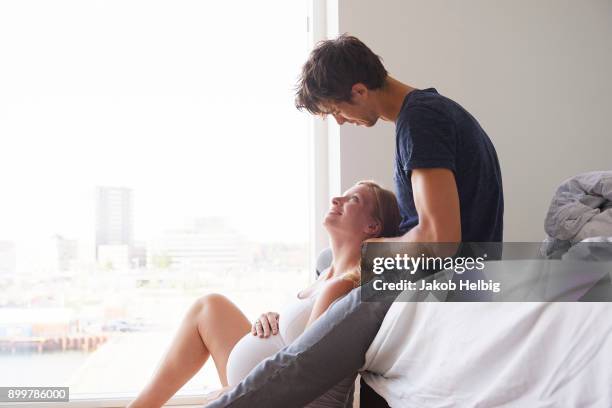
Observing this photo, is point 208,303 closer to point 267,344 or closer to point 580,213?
point 267,344

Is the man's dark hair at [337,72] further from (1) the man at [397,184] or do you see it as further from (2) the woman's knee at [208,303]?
(2) the woman's knee at [208,303]

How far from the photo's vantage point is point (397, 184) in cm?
160

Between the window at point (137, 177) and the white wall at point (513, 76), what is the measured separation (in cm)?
37

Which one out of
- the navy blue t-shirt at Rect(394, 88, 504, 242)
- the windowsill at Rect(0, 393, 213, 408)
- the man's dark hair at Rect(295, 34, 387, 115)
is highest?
the man's dark hair at Rect(295, 34, 387, 115)

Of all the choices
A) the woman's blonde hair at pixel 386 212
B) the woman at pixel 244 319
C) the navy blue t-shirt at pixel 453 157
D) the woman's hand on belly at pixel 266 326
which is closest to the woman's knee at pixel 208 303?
the woman at pixel 244 319

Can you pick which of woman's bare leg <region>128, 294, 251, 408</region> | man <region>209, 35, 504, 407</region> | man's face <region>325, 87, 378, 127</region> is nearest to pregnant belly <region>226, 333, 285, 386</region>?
woman's bare leg <region>128, 294, 251, 408</region>

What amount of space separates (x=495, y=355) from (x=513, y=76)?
1857 mm

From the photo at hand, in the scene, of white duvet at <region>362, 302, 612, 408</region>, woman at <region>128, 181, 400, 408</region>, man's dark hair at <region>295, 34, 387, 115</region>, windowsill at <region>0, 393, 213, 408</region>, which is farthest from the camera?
windowsill at <region>0, 393, 213, 408</region>

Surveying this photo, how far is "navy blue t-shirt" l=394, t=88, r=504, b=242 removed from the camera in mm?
1413

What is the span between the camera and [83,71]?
2.61 meters

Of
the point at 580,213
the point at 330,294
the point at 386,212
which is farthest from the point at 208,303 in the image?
the point at 580,213

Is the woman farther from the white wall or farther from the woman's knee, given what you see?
the white wall

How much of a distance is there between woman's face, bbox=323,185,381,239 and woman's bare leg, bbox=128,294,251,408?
0.39 m

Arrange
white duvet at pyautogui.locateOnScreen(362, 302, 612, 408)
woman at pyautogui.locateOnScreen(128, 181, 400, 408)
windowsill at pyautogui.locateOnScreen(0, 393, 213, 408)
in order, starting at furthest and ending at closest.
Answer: windowsill at pyautogui.locateOnScreen(0, 393, 213, 408) → woman at pyautogui.locateOnScreen(128, 181, 400, 408) → white duvet at pyautogui.locateOnScreen(362, 302, 612, 408)
